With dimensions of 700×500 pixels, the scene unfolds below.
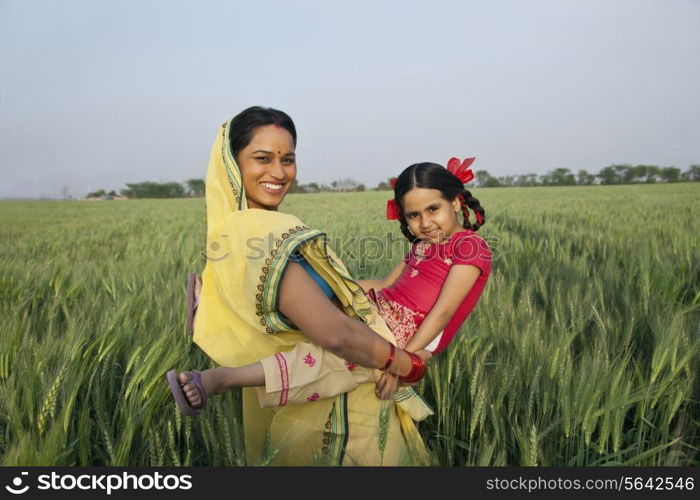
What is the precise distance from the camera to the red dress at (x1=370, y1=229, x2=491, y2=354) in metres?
1.45

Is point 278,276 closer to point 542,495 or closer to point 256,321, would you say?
point 256,321

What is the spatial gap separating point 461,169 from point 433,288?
1.41 feet

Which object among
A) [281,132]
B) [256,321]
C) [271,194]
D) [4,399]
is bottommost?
[4,399]

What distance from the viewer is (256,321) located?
1.08 metres

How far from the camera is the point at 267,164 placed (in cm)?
121

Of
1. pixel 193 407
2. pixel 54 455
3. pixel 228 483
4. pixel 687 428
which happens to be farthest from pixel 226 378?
pixel 687 428

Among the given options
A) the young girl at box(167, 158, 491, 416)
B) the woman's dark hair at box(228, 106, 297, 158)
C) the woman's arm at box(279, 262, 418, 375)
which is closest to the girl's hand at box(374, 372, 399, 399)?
the young girl at box(167, 158, 491, 416)

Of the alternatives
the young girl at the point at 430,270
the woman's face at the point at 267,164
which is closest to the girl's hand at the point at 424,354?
the young girl at the point at 430,270

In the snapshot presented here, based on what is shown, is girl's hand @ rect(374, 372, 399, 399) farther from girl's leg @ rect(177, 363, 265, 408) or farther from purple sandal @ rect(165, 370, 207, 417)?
purple sandal @ rect(165, 370, 207, 417)

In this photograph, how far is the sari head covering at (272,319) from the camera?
3.42 feet

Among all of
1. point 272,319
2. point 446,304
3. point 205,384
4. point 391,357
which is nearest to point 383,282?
point 446,304

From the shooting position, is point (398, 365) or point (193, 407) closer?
point (193, 407)

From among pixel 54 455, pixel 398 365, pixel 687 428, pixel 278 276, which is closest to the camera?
pixel 54 455

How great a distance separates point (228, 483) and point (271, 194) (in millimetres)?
680
